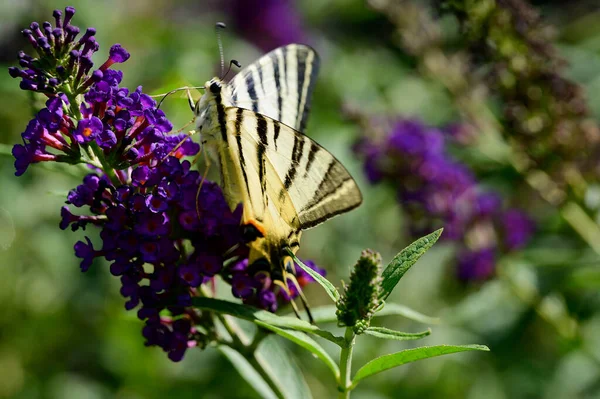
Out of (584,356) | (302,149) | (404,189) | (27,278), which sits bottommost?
(27,278)

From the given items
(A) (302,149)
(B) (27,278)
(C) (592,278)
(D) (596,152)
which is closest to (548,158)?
(D) (596,152)

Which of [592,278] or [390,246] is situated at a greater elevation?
[592,278]

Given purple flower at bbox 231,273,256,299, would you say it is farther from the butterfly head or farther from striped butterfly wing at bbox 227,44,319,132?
striped butterfly wing at bbox 227,44,319,132

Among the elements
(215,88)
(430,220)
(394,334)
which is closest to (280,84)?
(215,88)

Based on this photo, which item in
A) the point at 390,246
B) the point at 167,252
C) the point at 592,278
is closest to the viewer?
A: the point at 167,252

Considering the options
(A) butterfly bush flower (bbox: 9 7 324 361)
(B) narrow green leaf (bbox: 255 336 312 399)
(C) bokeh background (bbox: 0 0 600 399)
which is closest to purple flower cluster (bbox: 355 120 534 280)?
(C) bokeh background (bbox: 0 0 600 399)

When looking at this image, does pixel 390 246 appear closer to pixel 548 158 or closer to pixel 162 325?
pixel 548 158

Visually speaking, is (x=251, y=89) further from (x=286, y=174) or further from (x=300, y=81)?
(x=286, y=174)
